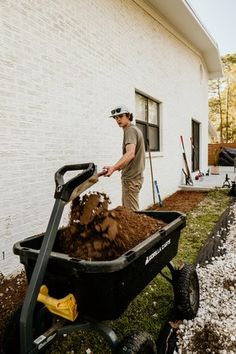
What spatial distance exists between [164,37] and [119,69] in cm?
347

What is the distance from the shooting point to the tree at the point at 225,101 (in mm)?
30344

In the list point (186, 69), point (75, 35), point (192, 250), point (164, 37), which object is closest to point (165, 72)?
point (164, 37)

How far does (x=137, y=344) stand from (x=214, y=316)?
1.33 m

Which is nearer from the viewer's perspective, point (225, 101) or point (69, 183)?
point (69, 183)

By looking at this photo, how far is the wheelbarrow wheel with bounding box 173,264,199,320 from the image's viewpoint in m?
2.67

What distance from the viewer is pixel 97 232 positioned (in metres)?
2.12

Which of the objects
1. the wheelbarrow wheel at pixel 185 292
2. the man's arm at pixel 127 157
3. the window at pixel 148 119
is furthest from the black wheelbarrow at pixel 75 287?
the window at pixel 148 119

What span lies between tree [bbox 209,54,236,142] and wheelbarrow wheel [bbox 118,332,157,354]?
1240 inches

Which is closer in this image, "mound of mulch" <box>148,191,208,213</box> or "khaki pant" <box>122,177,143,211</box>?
"khaki pant" <box>122,177,143,211</box>

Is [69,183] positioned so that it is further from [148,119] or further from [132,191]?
[148,119]

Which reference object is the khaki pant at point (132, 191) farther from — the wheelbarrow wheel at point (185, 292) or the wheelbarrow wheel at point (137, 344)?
the wheelbarrow wheel at point (137, 344)

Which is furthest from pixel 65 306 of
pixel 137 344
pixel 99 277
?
pixel 137 344

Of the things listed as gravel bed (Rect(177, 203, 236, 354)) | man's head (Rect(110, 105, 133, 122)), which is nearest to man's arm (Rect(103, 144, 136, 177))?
man's head (Rect(110, 105, 133, 122))

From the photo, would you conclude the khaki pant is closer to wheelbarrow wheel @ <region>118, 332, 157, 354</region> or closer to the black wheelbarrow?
the black wheelbarrow
